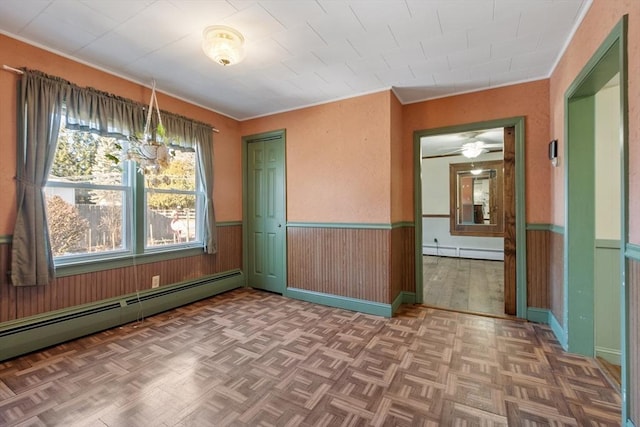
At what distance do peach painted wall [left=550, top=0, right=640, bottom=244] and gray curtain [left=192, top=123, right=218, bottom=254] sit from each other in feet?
12.4

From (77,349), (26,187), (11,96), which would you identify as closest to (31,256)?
(26,187)

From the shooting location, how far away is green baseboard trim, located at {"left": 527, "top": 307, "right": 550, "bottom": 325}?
286 centimetres

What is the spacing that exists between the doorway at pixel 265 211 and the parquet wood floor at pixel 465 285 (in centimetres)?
213

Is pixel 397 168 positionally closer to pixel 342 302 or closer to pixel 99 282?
pixel 342 302

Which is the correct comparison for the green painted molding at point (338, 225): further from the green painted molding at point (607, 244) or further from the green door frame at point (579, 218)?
the green painted molding at point (607, 244)

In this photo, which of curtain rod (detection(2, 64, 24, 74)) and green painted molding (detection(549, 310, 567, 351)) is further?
green painted molding (detection(549, 310, 567, 351))

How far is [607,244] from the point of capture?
7.07 feet

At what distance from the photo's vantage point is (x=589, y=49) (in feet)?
6.08

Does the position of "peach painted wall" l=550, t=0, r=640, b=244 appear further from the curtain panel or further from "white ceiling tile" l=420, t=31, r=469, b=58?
the curtain panel

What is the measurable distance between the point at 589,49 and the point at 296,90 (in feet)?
8.18

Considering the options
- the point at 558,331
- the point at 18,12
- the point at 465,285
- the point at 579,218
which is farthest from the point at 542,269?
the point at 18,12

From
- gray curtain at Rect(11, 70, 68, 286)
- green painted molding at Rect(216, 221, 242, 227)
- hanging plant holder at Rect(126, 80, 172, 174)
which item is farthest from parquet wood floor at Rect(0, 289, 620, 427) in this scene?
hanging plant holder at Rect(126, 80, 172, 174)

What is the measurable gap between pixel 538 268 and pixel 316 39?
10.2ft

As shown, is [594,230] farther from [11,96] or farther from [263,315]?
[11,96]
